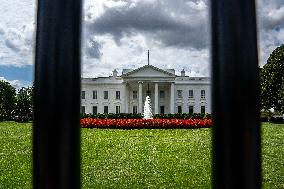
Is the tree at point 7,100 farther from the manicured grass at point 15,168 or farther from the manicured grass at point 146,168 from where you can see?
the manicured grass at point 146,168

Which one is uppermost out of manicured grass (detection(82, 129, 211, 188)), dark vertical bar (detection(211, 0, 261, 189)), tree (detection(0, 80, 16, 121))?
tree (detection(0, 80, 16, 121))

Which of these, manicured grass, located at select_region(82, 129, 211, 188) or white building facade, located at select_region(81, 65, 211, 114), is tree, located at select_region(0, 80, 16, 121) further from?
manicured grass, located at select_region(82, 129, 211, 188)

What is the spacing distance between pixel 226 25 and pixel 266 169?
6.78 metres

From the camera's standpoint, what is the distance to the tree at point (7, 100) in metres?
51.1

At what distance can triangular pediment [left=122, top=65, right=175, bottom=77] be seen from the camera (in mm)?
58375

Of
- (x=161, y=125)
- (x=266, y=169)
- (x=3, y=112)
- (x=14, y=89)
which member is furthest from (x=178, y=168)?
(x=14, y=89)

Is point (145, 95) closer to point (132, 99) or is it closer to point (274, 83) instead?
point (132, 99)

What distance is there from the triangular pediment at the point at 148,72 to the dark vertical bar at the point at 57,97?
188 feet

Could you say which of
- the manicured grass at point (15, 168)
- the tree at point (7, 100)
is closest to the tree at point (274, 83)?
the tree at point (7, 100)

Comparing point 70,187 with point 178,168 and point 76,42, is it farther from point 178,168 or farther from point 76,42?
point 178,168

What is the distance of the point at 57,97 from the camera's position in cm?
88

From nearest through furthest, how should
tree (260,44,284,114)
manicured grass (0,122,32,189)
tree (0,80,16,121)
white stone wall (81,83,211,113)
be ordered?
manicured grass (0,122,32,189) → tree (260,44,284,114) → tree (0,80,16,121) → white stone wall (81,83,211,113)

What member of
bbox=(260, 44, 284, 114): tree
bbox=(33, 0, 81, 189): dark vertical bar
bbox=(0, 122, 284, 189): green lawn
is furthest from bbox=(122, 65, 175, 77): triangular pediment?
bbox=(33, 0, 81, 189): dark vertical bar

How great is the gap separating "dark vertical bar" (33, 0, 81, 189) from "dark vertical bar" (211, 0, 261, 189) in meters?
0.31
